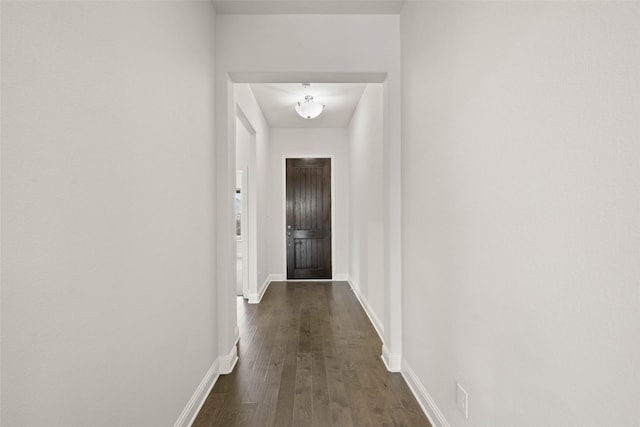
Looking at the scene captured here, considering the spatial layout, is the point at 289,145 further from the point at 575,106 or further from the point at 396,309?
the point at 575,106

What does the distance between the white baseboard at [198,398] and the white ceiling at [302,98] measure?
3172 millimetres

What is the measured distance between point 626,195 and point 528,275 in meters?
0.43

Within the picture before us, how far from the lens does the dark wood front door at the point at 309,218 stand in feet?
21.8

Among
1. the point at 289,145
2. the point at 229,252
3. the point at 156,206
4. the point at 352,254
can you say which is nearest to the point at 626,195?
the point at 156,206

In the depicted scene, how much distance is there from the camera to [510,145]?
4.33ft

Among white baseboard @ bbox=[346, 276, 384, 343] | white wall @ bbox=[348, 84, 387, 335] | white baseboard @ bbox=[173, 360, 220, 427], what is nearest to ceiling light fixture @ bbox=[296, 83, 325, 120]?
white wall @ bbox=[348, 84, 387, 335]

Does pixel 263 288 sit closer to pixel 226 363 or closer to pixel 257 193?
pixel 257 193

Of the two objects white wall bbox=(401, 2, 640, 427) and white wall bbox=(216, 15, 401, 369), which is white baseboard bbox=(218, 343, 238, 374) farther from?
white wall bbox=(401, 2, 640, 427)

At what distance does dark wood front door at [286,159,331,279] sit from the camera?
6.64 m

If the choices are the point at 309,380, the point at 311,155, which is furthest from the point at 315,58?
the point at 311,155

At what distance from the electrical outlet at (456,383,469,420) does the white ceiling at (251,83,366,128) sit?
3.53 meters

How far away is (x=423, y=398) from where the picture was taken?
7.50ft

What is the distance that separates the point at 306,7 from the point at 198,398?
9.30 ft

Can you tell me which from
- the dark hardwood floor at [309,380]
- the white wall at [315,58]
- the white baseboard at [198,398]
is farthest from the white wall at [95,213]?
the white wall at [315,58]
